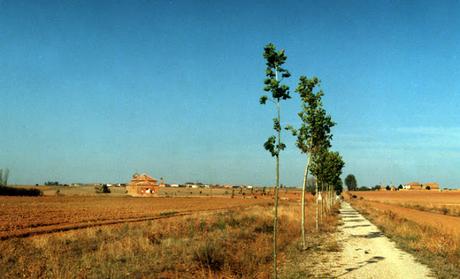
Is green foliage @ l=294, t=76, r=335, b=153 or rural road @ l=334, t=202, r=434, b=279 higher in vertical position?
green foliage @ l=294, t=76, r=335, b=153

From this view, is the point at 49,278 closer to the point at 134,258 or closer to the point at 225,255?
the point at 134,258

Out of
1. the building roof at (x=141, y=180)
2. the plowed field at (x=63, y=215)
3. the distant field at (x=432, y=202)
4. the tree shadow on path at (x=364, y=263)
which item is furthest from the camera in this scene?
the building roof at (x=141, y=180)

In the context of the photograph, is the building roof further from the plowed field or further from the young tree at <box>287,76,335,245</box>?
the young tree at <box>287,76,335,245</box>

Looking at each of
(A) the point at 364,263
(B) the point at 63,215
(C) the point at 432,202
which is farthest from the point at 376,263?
(C) the point at 432,202

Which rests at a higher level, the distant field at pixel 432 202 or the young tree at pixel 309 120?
the young tree at pixel 309 120

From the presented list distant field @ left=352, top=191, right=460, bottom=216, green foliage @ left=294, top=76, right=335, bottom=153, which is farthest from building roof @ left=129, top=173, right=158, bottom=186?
green foliage @ left=294, top=76, right=335, bottom=153

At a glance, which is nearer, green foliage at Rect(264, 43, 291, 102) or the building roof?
green foliage at Rect(264, 43, 291, 102)

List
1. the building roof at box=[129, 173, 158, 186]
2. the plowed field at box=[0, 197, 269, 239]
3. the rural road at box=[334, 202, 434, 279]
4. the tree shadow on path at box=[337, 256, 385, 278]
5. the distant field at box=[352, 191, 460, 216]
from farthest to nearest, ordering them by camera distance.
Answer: the building roof at box=[129, 173, 158, 186] → the distant field at box=[352, 191, 460, 216] → the plowed field at box=[0, 197, 269, 239] → the tree shadow on path at box=[337, 256, 385, 278] → the rural road at box=[334, 202, 434, 279]

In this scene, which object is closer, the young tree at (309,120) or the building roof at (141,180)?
the young tree at (309,120)

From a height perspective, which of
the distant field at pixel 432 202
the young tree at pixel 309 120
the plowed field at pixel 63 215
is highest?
the young tree at pixel 309 120

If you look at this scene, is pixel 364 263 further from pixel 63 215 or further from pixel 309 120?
pixel 63 215

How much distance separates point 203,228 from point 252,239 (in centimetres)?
703

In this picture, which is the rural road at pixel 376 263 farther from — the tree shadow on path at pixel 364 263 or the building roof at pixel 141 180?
the building roof at pixel 141 180

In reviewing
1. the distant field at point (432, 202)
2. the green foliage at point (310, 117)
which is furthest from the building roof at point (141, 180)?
the green foliage at point (310, 117)
